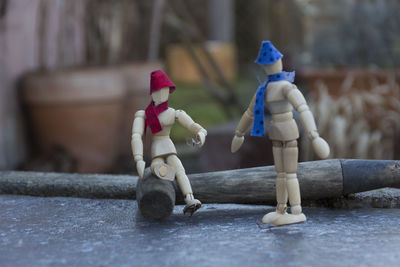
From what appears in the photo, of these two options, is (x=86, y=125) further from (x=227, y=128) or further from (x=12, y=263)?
(x=12, y=263)

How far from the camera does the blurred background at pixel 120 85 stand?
10.1ft

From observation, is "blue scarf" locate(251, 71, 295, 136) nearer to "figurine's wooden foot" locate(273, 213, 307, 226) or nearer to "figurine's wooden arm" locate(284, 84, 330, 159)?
"figurine's wooden arm" locate(284, 84, 330, 159)

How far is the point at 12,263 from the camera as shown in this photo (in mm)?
1210

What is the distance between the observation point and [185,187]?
1414 mm

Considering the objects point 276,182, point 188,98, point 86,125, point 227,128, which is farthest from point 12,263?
point 188,98

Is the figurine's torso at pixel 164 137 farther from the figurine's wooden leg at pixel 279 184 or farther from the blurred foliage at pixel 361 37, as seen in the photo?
the blurred foliage at pixel 361 37

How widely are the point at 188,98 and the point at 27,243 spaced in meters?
4.57

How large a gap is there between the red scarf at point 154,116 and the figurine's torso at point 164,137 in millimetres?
10

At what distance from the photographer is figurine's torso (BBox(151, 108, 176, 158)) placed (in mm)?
1394

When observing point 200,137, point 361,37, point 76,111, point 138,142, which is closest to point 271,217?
point 200,137

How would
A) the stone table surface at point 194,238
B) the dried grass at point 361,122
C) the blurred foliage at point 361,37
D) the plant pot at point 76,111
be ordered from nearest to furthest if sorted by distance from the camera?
the stone table surface at point 194,238, the dried grass at point 361,122, the plant pot at point 76,111, the blurred foliage at point 361,37

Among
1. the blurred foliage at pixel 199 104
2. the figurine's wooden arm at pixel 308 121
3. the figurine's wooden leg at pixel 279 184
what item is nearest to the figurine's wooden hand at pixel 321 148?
the figurine's wooden arm at pixel 308 121

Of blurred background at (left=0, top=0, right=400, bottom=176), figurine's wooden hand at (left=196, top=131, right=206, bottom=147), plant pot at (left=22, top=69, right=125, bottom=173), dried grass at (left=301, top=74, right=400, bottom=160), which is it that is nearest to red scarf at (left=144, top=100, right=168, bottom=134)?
figurine's wooden hand at (left=196, top=131, right=206, bottom=147)

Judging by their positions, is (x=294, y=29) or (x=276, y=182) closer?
(x=276, y=182)
